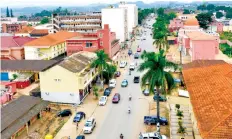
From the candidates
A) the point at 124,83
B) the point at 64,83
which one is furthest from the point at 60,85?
the point at 124,83

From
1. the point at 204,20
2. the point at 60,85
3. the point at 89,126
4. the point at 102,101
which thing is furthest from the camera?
the point at 204,20

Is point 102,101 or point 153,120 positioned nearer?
point 153,120

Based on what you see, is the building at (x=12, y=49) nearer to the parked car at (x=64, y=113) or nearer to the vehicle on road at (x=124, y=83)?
the vehicle on road at (x=124, y=83)

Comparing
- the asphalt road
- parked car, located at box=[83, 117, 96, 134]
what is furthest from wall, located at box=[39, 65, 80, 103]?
parked car, located at box=[83, 117, 96, 134]

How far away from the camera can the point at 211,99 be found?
82.4 ft

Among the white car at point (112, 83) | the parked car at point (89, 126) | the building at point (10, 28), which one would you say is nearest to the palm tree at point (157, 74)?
the parked car at point (89, 126)

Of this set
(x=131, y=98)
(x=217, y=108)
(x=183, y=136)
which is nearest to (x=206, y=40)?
(x=131, y=98)

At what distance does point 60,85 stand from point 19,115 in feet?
33.9

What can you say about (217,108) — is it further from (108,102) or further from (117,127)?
(108,102)

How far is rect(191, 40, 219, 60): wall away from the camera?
206ft

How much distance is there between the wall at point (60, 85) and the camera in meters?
42.8

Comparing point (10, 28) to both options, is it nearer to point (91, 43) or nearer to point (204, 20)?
point (204, 20)

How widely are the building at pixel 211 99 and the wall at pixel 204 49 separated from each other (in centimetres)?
2576

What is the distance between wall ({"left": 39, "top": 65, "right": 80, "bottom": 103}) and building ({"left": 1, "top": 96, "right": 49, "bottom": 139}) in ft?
14.3
